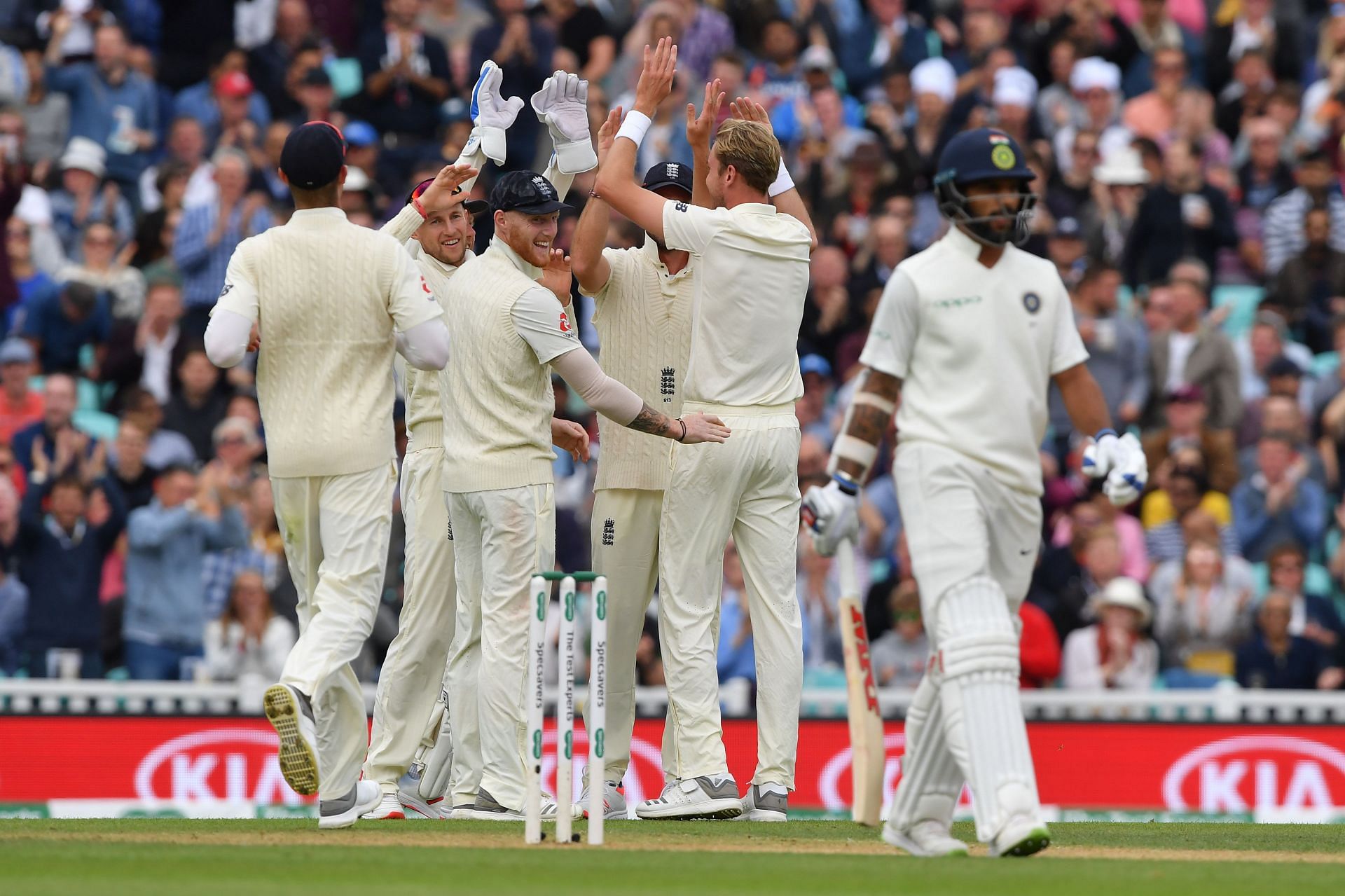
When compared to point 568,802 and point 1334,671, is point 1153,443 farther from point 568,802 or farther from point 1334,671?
point 568,802

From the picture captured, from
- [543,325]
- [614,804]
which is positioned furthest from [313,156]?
[614,804]

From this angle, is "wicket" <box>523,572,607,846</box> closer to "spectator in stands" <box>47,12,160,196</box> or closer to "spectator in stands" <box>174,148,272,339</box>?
"spectator in stands" <box>174,148,272,339</box>

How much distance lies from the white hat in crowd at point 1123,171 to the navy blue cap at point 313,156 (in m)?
10.5

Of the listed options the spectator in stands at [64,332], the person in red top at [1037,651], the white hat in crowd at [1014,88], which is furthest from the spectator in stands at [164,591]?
the white hat in crowd at [1014,88]

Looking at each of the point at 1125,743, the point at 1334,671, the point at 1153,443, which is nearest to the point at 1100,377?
the point at 1153,443

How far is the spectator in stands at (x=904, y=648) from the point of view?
14094 millimetres

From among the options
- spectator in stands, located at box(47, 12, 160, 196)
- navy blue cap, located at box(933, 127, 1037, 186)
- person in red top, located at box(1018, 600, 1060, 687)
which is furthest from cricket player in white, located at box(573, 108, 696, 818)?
spectator in stands, located at box(47, 12, 160, 196)

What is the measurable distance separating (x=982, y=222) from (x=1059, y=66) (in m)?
12.1

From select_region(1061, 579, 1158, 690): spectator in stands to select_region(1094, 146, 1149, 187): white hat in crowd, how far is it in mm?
4871

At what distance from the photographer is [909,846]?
798cm

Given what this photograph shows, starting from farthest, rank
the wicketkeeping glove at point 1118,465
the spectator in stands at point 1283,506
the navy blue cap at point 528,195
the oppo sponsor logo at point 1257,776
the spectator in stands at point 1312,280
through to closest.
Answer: the spectator in stands at point 1312,280 < the spectator in stands at point 1283,506 < the oppo sponsor logo at point 1257,776 < the navy blue cap at point 528,195 < the wicketkeeping glove at point 1118,465

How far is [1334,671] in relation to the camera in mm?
14242

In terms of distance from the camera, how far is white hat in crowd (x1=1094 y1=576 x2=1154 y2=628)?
46.7 feet

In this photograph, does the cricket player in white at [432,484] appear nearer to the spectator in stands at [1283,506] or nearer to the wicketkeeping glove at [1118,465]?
the wicketkeeping glove at [1118,465]
